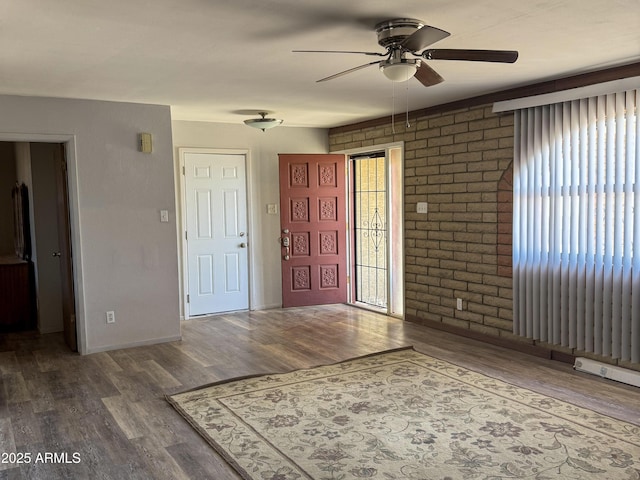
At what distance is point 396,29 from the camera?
9.62 feet

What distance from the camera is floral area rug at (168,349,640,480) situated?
2.81 metres

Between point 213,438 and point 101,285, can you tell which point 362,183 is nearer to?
point 101,285

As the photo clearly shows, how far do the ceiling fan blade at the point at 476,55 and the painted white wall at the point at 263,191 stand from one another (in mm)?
4291

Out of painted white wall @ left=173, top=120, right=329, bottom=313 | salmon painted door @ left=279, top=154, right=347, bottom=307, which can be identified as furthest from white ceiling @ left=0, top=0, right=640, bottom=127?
salmon painted door @ left=279, top=154, right=347, bottom=307

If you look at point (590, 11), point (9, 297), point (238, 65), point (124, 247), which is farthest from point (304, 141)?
point (590, 11)

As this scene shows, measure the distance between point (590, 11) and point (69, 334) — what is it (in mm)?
5095

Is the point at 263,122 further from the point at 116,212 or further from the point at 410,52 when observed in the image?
the point at 410,52

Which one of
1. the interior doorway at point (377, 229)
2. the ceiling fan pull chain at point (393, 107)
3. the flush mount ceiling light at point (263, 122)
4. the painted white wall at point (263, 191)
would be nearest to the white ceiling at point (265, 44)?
the ceiling fan pull chain at point (393, 107)

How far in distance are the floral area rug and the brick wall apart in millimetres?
1193

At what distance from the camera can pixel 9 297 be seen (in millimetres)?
6172

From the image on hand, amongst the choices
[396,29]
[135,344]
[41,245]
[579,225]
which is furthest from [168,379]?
[579,225]

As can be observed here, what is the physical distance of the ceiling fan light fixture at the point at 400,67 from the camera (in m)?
2.95

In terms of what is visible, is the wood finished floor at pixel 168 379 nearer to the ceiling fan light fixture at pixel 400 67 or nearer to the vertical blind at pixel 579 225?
the vertical blind at pixel 579 225

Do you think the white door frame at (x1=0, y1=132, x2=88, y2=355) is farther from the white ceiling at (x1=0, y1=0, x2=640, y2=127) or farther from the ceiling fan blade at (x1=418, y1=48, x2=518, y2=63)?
the ceiling fan blade at (x1=418, y1=48, x2=518, y2=63)
